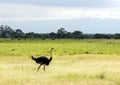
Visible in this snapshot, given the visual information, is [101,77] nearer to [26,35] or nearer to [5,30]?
[26,35]

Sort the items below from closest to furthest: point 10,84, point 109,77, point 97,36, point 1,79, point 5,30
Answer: point 10,84
point 1,79
point 109,77
point 97,36
point 5,30

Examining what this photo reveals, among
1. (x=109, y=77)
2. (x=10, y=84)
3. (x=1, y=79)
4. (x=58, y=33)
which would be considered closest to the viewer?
(x=10, y=84)

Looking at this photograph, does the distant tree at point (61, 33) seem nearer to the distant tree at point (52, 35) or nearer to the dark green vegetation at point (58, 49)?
the distant tree at point (52, 35)

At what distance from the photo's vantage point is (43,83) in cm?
1595

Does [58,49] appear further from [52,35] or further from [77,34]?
[52,35]

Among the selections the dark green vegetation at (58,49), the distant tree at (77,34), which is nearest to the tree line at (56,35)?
the distant tree at (77,34)

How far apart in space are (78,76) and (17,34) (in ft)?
550

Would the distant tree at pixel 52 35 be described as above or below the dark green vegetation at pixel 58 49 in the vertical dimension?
below

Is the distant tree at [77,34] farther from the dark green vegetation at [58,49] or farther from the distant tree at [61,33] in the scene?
the dark green vegetation at [58,49]

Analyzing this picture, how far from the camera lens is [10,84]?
50.5 ft

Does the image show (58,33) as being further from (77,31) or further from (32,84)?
(32,84)

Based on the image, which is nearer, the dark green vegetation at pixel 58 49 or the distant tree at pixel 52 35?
the dark green vegetation at pixel 58 49

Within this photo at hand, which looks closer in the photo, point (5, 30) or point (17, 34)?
point (17, 34)

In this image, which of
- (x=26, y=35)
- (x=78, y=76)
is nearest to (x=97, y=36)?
(x=26, y=35)
